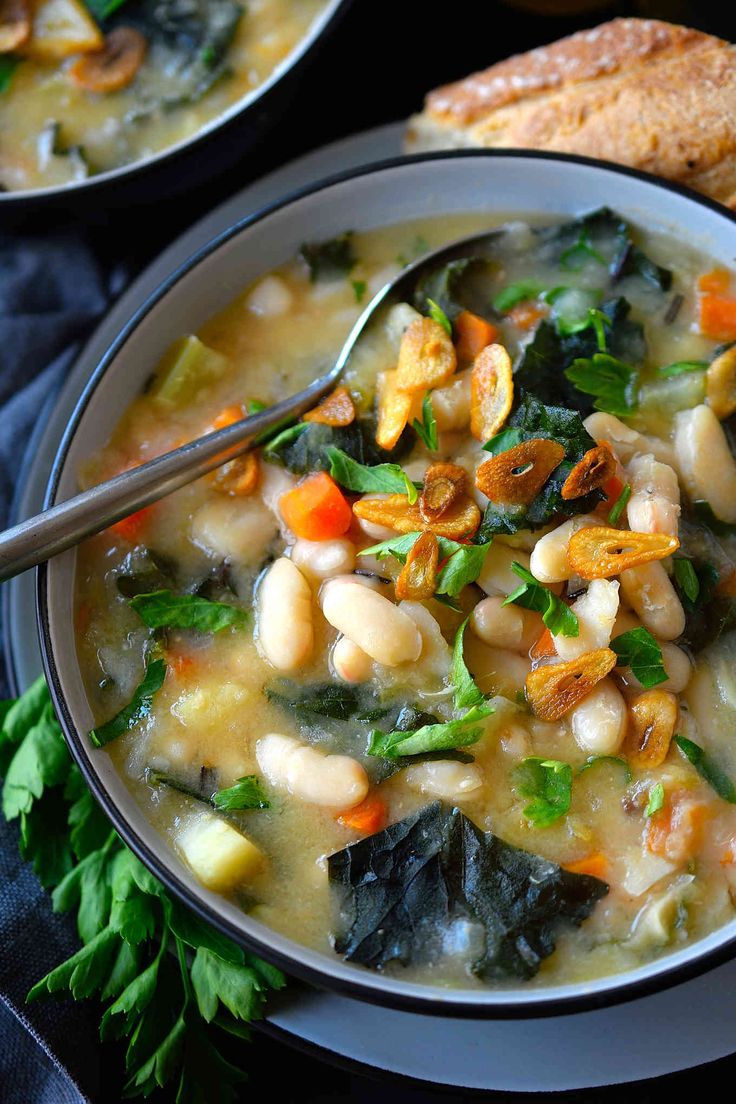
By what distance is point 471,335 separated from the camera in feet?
9.80

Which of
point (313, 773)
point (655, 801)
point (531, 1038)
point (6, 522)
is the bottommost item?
point (531, 1038)

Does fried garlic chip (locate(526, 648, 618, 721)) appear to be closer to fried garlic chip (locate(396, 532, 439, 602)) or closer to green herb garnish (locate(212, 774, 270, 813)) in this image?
fried garlic chip (locate(396, 532, 439, 602))

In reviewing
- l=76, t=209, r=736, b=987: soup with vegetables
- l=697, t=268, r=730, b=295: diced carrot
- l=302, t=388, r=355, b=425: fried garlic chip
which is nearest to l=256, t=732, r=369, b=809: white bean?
l=76, t=209, r=736, b=987: soup with vegetables

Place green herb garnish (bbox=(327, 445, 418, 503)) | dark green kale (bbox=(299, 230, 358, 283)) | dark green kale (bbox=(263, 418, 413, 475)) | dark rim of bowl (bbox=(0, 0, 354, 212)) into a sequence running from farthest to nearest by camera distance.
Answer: dark rim of bowl (bbox=(0, 0, 354, 212)) → dark green kale (bbox=(299, 230, 358, 283)) → dark green kale (bbox=(263, 418, 413, 475)) → green herb garnish (bbox=(327, 445, 418, 503))

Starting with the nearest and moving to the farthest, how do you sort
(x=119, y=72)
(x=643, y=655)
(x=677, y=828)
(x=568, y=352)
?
(x=677, y=828), (x=643, y=655), (x=568, y=352), (x=119, y=72)

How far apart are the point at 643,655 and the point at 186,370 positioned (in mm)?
1368

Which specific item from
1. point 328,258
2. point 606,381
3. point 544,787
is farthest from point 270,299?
point 544,787

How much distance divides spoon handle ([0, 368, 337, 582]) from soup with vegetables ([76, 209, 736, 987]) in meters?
0.07

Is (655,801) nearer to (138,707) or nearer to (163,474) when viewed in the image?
(138,707)

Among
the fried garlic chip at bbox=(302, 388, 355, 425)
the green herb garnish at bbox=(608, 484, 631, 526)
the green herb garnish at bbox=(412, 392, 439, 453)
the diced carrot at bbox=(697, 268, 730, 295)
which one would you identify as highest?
the fried garlic chip at bbox=(302, 388, 355, 425)

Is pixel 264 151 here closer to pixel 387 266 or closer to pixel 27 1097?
pixel 387 266

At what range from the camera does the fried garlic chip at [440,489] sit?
2.70 meters

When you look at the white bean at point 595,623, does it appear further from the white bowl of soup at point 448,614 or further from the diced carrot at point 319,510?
the diced carrot at point 319,510

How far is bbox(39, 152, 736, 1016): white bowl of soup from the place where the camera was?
248cm
